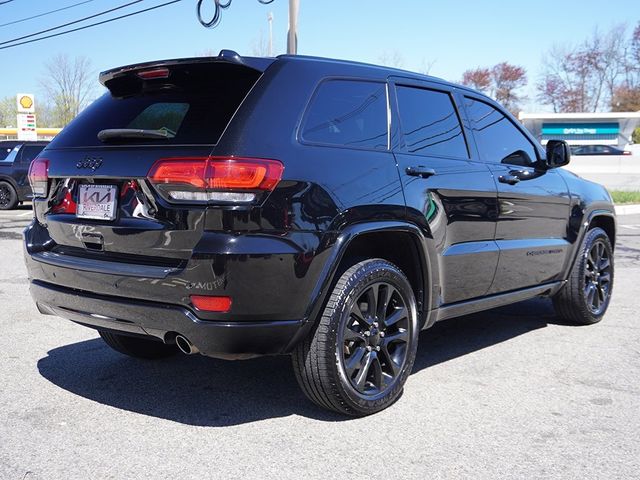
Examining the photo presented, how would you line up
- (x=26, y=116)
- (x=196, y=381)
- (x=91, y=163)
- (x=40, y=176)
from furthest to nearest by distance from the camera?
(x=26, y=116)
(x=196, y=381)
(x=40, y=176)
(x=91, y=163)

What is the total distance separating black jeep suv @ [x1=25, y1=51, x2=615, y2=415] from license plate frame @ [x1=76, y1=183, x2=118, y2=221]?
10 mm

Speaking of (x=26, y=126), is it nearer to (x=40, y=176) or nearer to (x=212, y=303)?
(x=40, y=176)

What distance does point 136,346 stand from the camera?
461cm

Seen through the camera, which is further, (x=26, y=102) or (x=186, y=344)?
(x=26, y=102)

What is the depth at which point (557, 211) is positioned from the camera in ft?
17.5

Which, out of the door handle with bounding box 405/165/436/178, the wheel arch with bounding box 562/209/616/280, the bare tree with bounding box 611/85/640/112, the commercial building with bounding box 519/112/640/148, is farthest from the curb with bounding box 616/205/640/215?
the bare tree with bounding box 611/85/640/112

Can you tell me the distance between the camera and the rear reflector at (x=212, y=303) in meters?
3.13

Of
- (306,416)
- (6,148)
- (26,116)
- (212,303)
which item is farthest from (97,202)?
(26,116)

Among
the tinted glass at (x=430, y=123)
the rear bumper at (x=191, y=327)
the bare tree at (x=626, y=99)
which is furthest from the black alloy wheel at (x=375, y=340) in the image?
the bare tree at (x=626, y=99)

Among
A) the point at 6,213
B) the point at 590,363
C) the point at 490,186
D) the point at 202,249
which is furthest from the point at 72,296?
the point at 6,213

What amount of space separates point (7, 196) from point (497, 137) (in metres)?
15.8

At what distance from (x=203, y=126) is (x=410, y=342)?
1.63 meters

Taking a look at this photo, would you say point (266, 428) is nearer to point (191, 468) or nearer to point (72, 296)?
point (191, 468)

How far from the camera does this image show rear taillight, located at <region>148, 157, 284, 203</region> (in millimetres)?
3127
